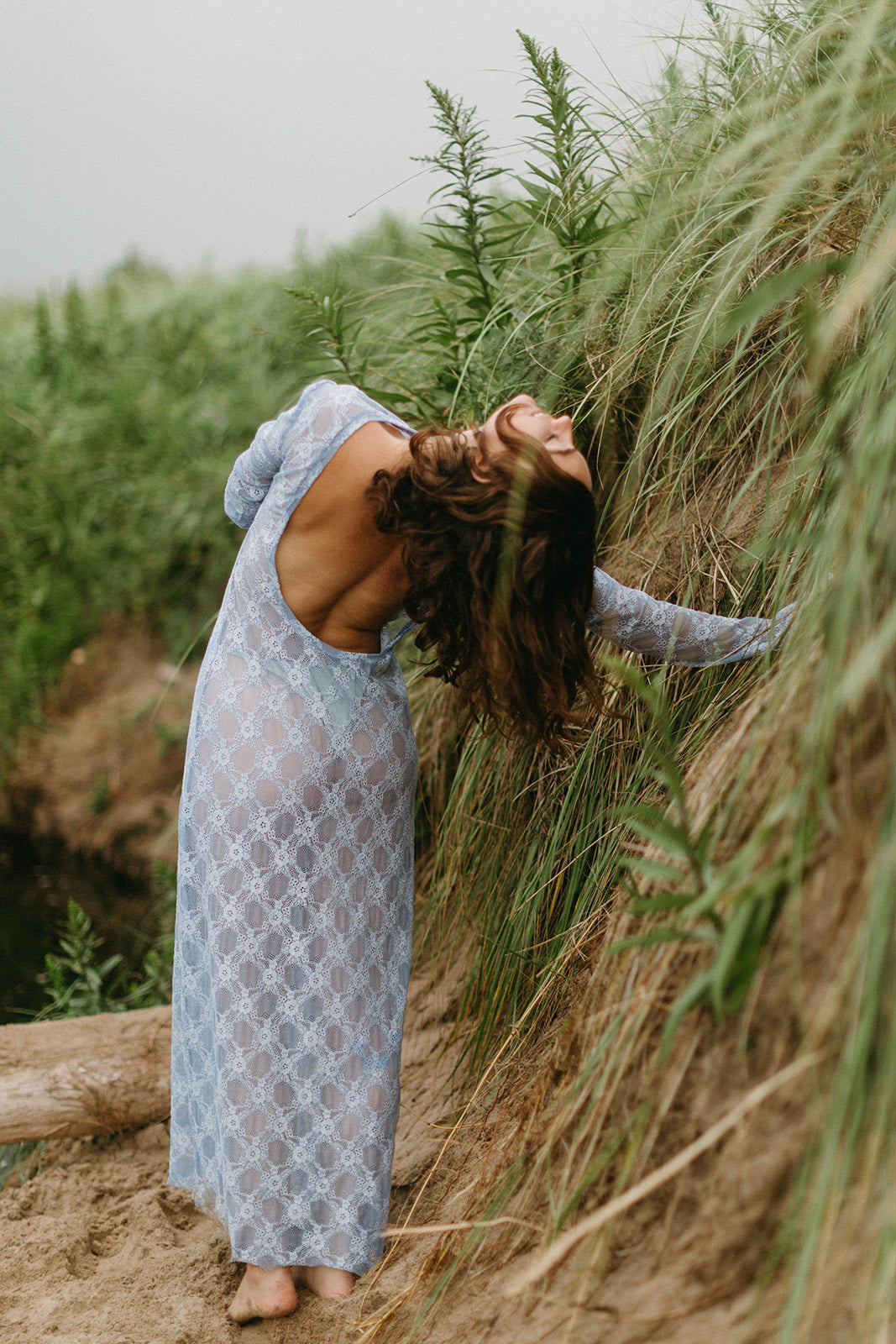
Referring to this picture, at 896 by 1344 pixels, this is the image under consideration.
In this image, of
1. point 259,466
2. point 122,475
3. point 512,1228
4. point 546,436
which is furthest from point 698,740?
point 122,475

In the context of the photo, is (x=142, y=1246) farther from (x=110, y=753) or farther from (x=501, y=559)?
(x=110, y=753)

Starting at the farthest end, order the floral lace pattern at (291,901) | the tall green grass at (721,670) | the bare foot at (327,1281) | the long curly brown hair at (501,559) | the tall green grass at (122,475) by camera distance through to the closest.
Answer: the tall green grass at (122,475) → the bare foot at (327,1281) → the floral lace pattern at (291,901) → the long curly brown hair at (501,559) → the tall green grass at (721,670)

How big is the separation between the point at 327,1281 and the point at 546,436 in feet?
5.53

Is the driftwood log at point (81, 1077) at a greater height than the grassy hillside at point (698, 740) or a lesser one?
lesser

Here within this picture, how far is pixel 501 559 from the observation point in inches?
64.9

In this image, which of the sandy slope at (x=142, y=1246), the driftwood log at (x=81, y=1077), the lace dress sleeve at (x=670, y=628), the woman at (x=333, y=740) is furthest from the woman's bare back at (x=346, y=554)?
the driftwood log at (x=81, y=1077)

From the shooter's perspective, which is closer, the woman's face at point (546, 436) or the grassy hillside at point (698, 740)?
the grassy hillside at point (698, 740)

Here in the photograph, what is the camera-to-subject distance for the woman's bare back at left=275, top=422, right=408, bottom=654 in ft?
5.88

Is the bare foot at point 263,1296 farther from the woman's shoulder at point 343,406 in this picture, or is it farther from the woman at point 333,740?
the woman's shoulder at point 343,406

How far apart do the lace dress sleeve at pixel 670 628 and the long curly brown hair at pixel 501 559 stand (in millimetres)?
57

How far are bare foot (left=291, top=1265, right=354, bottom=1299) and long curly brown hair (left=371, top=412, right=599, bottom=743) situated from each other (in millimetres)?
1171

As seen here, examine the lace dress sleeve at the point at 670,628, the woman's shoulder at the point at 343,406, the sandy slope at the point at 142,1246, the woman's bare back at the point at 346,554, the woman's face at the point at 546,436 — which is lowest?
the sandy slope at the point at 142,1246

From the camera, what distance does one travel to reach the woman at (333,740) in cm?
170

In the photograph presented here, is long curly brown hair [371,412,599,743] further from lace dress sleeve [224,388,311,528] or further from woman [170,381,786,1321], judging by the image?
lace dress sleeve [224,388,311,528]
